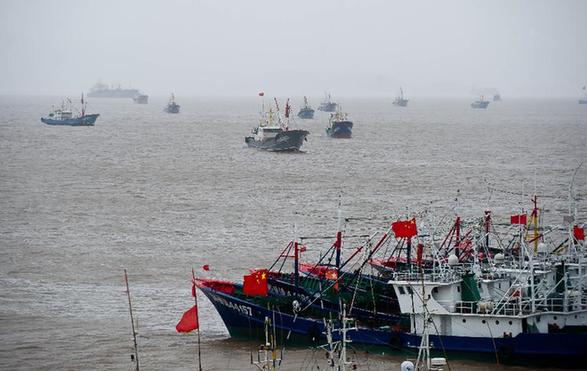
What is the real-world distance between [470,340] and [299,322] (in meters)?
6.54

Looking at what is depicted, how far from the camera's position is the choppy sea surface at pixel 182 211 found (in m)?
43.3

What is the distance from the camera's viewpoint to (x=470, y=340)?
3938 cm

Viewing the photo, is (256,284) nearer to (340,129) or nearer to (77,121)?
(340,129)

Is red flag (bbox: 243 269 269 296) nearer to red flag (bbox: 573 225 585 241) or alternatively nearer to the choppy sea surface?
the choppy sea surface

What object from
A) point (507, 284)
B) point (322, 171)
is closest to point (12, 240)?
point (507, 284)

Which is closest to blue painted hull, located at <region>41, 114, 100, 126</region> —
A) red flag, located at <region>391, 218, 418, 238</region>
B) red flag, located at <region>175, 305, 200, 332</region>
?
red flag, located at <region>391, 218, 418, 238</region>

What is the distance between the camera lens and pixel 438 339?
39500 mm

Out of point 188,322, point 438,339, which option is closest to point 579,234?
point 438,339

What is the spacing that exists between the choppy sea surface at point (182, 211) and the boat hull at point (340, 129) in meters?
6.32

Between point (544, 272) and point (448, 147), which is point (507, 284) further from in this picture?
point (448, 147)

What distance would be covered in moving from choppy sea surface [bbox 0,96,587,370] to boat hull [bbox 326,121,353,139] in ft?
20.8

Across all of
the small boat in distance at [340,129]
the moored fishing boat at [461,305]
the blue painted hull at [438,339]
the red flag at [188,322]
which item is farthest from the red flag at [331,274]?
the small boat in distance at [340,129]

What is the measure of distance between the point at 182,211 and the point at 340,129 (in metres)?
83.4

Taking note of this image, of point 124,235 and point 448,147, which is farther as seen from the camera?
point 448,147
